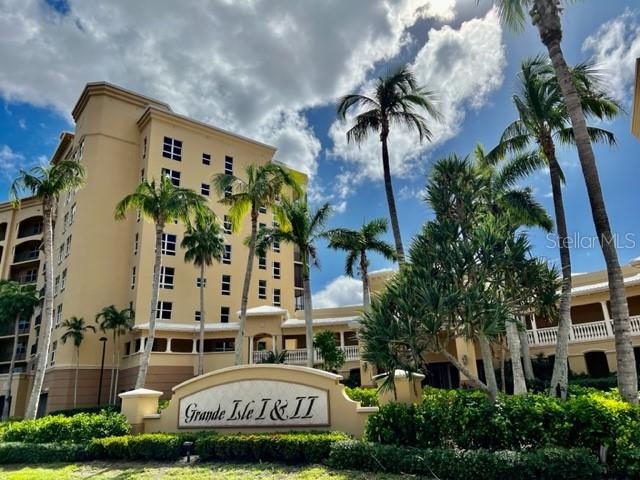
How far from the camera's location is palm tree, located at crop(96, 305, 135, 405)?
31.4 metres

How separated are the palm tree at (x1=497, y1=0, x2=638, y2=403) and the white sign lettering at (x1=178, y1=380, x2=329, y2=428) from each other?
7.37m

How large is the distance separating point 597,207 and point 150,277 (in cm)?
3067

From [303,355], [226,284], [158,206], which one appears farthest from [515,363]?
[226,284]

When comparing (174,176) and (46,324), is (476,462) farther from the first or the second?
(174,176)

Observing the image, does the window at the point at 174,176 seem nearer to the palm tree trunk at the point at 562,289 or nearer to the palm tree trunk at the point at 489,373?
the palm tree trunk at the point at 562,289

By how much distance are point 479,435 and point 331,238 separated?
16.1 m

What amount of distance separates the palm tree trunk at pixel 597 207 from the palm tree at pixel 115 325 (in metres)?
30.2

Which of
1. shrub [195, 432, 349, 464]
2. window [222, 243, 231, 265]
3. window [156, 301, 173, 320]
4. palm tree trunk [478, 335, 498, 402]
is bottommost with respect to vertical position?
shrub [195, 432, 349, 464]

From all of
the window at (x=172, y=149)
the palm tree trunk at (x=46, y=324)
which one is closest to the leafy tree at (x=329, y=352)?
the palm tree trunk at (x=46, y=324)

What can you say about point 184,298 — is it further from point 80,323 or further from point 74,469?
point 74,469

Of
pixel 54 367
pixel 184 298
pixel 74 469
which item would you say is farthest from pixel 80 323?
pixel 74 469

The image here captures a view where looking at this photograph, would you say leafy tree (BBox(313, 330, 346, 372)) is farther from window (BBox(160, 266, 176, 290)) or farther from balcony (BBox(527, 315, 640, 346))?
window (BBox(160, 266, 176, 290))

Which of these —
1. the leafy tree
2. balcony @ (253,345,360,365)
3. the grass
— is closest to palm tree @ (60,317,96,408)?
balcony @ (253,345,360,365)

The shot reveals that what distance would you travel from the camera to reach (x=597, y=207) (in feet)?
36.2
